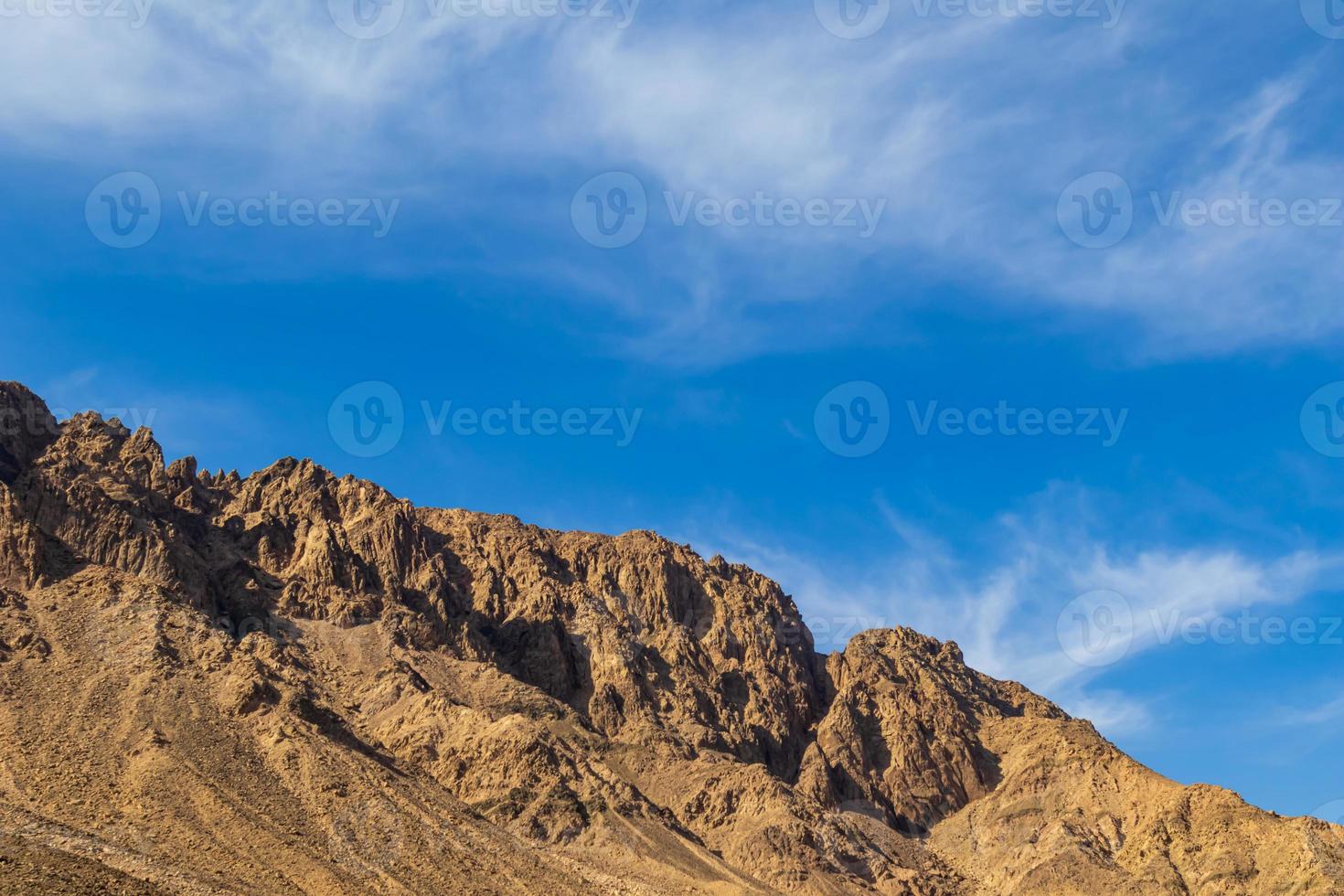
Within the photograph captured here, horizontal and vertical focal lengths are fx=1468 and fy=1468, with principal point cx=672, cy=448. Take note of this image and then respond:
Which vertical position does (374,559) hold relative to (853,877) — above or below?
above

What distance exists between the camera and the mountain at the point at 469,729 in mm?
101375

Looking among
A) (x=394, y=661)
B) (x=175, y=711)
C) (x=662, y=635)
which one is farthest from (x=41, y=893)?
(x=662, y=635)

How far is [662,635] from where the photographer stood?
174125 mm

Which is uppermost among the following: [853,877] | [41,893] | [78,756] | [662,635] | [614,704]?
[662,635]

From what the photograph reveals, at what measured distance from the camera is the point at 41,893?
65562 mm

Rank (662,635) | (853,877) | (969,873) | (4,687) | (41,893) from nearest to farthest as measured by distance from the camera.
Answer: (41,893) → (4,687) → (853,877) → (969,873) → (662,635)

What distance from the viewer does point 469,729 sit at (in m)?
132

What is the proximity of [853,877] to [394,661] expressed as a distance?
159 feet

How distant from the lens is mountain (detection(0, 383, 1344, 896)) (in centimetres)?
10138

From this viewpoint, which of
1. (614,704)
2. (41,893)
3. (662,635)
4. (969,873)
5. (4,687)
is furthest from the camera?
(662,635)

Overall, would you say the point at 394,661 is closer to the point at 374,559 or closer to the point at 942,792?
the point at 374,559

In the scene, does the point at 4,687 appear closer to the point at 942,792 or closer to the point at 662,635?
the point at 662,635

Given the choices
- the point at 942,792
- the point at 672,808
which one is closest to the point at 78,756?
the point at 672,808

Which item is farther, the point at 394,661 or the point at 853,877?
the point at 394,661
